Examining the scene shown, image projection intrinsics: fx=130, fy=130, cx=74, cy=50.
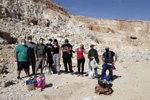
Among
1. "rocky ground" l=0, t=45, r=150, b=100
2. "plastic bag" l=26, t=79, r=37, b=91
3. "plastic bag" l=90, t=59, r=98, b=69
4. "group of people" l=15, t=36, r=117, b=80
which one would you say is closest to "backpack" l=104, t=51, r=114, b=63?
"group of people" l=15, t=36, r=117, b=80

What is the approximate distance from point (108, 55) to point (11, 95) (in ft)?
12.0

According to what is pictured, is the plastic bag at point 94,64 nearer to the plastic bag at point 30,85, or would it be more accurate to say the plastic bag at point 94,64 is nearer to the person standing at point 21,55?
the plastic bag at point 30,85

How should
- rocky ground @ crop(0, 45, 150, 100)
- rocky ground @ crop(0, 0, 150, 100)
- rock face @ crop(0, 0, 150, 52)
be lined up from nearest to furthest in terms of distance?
rocky ground @ crop(0, 45, 150, 100)
rocky ground @ crop(0, 0, 150, 100)
rock face @ crop(0, 0, 150, 52)

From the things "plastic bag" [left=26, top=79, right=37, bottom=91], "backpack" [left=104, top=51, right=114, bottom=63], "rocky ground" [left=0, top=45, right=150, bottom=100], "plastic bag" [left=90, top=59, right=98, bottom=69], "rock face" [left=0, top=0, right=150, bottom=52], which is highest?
"rock face" [left=0, top=0, right=150, bottom=52]

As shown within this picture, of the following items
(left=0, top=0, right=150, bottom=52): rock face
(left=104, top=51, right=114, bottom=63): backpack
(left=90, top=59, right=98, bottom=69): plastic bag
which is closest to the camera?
(left=104, top=51, right=114, bottom=63): backpack

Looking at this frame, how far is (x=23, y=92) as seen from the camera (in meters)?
4.16

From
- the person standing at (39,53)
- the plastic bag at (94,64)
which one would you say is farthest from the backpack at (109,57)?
the person standing at (39,53)

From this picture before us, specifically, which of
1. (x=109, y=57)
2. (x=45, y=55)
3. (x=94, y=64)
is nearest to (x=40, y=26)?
(x=45, y=55)

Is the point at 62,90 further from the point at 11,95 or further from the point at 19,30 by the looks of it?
the point at 19,30

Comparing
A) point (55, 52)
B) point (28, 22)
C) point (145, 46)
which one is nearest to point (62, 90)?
point (55, 52)

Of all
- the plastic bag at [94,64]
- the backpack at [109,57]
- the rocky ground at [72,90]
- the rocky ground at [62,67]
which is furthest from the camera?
the plastic bag at [94,64]

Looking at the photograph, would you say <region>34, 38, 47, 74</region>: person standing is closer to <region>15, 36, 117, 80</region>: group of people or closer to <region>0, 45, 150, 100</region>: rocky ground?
<region>15, 36, 117, 80</region>: group of people

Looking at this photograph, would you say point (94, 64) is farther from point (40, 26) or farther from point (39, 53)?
point (40, 26)

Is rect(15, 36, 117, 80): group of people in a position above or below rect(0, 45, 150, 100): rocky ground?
above
